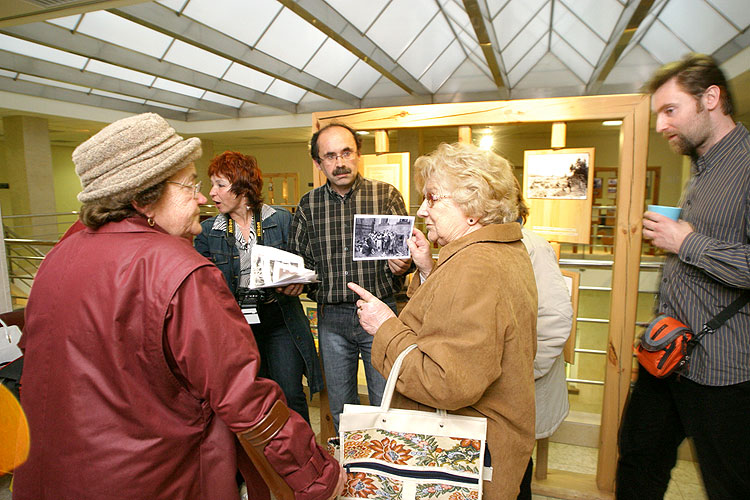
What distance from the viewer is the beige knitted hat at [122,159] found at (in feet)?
3.34

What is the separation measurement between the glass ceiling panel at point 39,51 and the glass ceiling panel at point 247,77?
7.97ft

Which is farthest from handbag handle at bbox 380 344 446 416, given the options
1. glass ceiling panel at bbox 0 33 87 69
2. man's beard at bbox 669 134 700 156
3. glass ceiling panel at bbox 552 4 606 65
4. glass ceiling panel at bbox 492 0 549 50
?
glass ceiling panel at bbox 0 33 87 69

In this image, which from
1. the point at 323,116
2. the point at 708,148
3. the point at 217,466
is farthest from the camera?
the point at 323,116

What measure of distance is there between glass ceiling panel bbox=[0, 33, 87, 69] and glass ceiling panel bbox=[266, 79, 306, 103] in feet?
11.2

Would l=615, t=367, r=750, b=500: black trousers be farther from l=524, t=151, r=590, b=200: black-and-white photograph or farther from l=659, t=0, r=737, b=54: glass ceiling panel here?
l=659, t=0, r=737, b=54: glass ceiling panel

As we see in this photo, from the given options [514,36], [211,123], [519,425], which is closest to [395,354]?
[519,425]

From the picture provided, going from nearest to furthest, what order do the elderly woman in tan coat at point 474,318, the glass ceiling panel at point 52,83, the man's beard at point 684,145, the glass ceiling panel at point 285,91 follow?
the elderly woman in tan coat at point 474,318 → the man's beard at point 684,145 → the glass ceiling panel at point 52,83 → the glass ceiling panel at point 285,91

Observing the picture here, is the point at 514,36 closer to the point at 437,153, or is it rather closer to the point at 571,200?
the point at 571,200

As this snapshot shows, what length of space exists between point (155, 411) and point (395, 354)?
24.6 inches

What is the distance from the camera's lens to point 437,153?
1409 mm

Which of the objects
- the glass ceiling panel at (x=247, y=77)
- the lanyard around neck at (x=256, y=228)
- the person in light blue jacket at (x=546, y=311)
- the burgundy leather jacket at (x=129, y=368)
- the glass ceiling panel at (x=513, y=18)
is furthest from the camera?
the glass ceiling panel at (x=247, y=77)

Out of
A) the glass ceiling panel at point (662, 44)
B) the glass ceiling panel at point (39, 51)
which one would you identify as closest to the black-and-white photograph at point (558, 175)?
the glass ceiling panel at point (662, 44)

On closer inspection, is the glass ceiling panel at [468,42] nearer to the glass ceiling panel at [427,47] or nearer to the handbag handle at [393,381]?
the glass ceiling panel at [427,47]

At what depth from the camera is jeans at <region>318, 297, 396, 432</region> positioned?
2.20 metres
